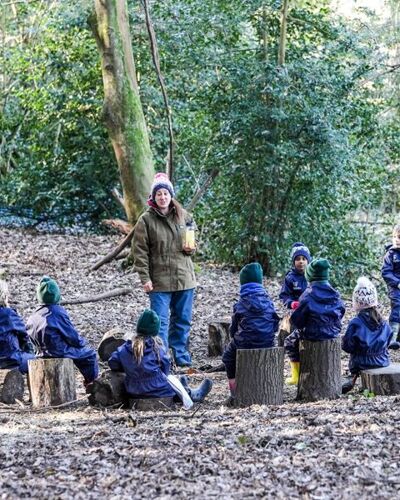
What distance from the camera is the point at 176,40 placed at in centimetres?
1805

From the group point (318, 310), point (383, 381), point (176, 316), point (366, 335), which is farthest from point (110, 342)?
point (383, 381)

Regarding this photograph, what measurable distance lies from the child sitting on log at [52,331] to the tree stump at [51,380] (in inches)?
7.2

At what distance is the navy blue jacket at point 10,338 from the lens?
8.77 m

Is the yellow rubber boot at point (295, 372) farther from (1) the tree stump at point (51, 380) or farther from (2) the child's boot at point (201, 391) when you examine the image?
(1) the tree stump at point (51, 380)

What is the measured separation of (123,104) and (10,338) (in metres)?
8.23

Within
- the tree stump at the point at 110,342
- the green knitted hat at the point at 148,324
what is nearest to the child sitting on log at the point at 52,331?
the green knitted hat at the point at 148,324

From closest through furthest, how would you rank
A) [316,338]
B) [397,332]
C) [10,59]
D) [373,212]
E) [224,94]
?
[316,338]
[397,332]
[224,94]
[373,212]
[10,59]

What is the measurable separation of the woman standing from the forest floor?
117 centimetres

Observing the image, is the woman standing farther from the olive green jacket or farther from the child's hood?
the child's hood

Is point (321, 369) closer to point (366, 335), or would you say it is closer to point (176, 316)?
point (366, 335)

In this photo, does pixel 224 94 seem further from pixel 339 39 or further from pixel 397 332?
pixel 397 332

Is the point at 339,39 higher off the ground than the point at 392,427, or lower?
higher

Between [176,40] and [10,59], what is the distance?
646 centimetres

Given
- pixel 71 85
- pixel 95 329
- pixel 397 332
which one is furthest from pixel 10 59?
pixel 397 332
